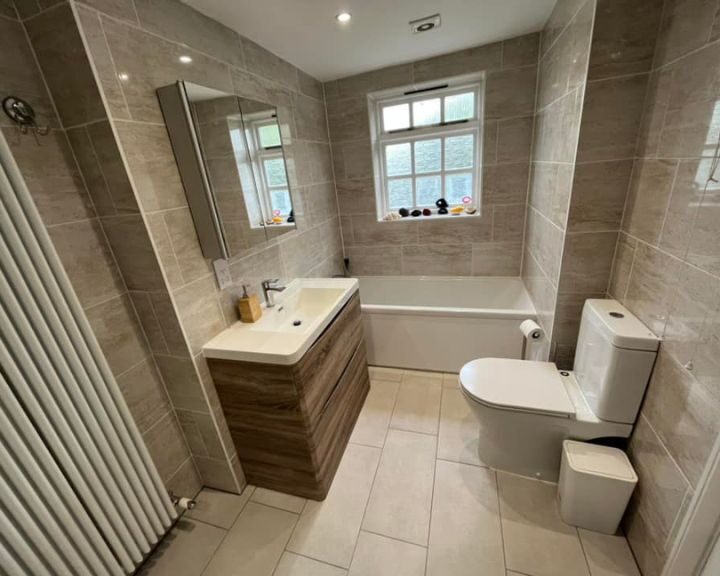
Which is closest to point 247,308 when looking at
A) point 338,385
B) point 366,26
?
point 338,385

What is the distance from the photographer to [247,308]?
1.49 metres

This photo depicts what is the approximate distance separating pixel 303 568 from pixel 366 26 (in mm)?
2551

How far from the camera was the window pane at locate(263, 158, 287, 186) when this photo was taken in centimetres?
170

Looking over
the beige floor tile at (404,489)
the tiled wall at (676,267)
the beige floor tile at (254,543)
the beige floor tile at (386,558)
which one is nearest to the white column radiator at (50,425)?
the beige floor tile at (254,543)

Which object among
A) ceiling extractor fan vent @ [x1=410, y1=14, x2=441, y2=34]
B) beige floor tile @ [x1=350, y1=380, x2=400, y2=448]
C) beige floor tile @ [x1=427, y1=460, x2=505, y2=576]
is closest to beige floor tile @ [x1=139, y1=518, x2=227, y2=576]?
beige floor tile @ [x1=350, y1=380, x2=400, y2=448]

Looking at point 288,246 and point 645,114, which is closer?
point 645,114

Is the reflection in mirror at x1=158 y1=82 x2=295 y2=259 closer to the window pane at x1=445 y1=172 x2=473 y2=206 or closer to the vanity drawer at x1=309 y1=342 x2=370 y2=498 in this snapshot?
the vanity drawer at x1=309 y1=342 x2=370 y2=498

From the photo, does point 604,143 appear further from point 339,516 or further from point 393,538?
point 339,516

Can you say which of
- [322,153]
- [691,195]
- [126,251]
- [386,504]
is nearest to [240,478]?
[386,504]

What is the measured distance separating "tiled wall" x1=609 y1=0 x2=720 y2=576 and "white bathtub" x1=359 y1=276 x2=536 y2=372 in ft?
2.80

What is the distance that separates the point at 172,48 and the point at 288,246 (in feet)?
3.49

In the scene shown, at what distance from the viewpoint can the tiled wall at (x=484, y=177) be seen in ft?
6.89

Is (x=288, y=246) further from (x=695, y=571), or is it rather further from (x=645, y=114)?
(x=695, y=571)

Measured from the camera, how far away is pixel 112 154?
3.22 ft
